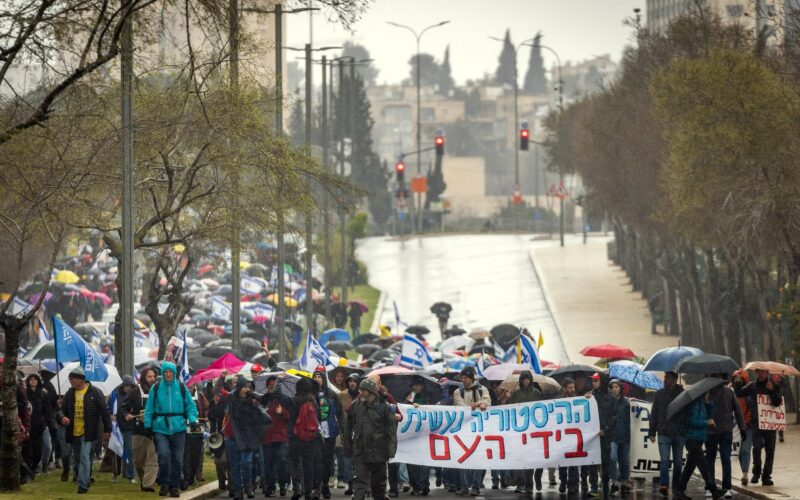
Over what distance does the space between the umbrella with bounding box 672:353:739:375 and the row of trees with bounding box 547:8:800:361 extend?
31.7 ft

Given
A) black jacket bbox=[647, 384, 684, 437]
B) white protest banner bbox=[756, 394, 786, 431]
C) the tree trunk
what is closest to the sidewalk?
white protest banner bbox=[756, 394, 786, 431]

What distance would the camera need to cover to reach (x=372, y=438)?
18703mm

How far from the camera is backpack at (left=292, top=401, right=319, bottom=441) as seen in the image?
20344mm

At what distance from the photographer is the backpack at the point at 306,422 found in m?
20.3

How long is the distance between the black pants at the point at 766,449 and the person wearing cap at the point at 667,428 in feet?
6.20

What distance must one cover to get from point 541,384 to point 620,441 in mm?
1855

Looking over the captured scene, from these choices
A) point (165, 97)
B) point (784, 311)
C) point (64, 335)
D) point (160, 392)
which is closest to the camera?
point (160, 392)

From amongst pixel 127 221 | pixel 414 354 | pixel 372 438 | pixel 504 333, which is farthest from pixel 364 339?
pixel 372 438

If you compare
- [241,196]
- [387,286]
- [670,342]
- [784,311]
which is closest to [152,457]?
[241,196]

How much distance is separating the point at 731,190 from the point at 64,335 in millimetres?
16015

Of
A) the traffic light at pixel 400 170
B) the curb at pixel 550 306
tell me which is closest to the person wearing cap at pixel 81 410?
Result: the curb at pixel 550 306

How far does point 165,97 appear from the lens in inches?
1169

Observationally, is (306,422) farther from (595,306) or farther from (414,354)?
(595,306)

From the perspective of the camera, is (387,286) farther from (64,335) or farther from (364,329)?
(64,335)
